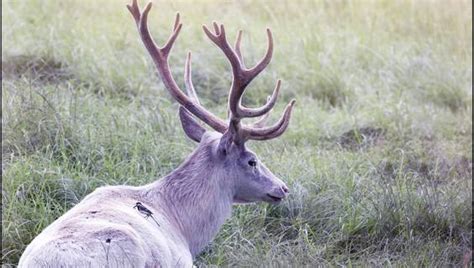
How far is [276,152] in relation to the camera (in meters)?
7.70

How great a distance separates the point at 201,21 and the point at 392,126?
246 centimetres

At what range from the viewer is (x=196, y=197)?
5926 mm

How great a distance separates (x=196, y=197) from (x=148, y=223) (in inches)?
22.2

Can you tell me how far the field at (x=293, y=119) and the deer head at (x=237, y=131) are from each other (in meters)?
0.38

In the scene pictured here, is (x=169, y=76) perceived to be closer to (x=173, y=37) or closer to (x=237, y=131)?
(x=173, y=37)

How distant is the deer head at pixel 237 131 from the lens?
5891mm

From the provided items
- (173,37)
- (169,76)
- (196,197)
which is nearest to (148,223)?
(196,197)

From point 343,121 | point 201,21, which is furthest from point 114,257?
point 201,21

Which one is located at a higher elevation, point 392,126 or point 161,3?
point 161,3

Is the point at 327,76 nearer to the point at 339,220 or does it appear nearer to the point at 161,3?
the point at 161,3

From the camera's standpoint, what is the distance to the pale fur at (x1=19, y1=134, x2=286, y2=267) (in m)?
4.77

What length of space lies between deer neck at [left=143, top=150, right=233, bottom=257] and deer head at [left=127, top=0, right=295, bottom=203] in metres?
0.07

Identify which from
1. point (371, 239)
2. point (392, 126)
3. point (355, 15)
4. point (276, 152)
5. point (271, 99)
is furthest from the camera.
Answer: point (355, 15)

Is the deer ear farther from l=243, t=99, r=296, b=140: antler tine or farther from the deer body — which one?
l=243, t=99, r=296, b=140: antler tine
